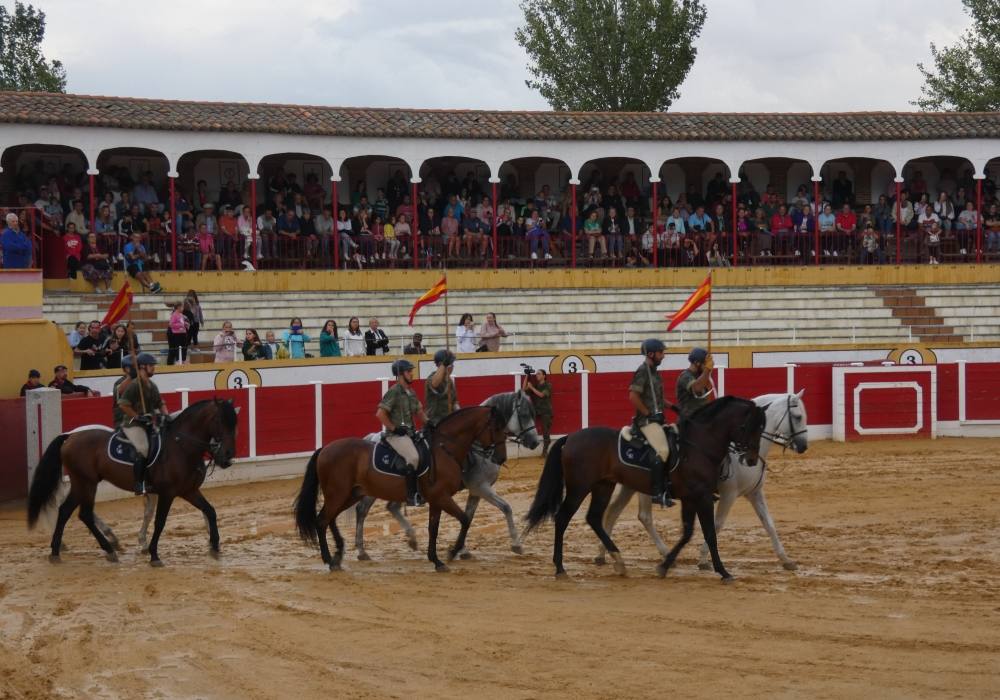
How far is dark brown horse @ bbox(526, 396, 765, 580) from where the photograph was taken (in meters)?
10.4

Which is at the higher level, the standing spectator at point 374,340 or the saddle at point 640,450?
the standing spectator at point 374,340

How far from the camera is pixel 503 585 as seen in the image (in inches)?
398

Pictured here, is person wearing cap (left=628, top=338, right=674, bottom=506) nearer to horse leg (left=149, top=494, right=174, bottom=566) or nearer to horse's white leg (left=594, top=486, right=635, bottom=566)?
horse's white leg (left=594, top=486, right=635, bottom=566)

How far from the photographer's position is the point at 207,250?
23.2m

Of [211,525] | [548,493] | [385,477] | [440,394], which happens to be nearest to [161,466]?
[211,525]

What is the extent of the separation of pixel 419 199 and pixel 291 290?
3724 millimetres

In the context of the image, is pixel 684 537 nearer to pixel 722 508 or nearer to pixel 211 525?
pixel 722 508

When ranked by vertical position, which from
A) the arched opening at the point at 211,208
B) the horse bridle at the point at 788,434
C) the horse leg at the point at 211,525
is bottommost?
the horse leg at the point at 211,525

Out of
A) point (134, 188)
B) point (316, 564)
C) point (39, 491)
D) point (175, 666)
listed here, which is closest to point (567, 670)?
point (175, 666)

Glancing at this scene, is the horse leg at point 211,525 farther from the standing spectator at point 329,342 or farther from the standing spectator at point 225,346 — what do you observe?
the standing spectator at point 329,342

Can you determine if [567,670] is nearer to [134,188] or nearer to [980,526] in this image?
[980,526]

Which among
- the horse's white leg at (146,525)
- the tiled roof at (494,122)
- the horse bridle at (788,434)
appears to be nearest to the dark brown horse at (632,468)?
the horse bridle at (788,434)

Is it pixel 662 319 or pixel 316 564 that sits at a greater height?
pixel 662 319

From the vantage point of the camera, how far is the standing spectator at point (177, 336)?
18625 mm
